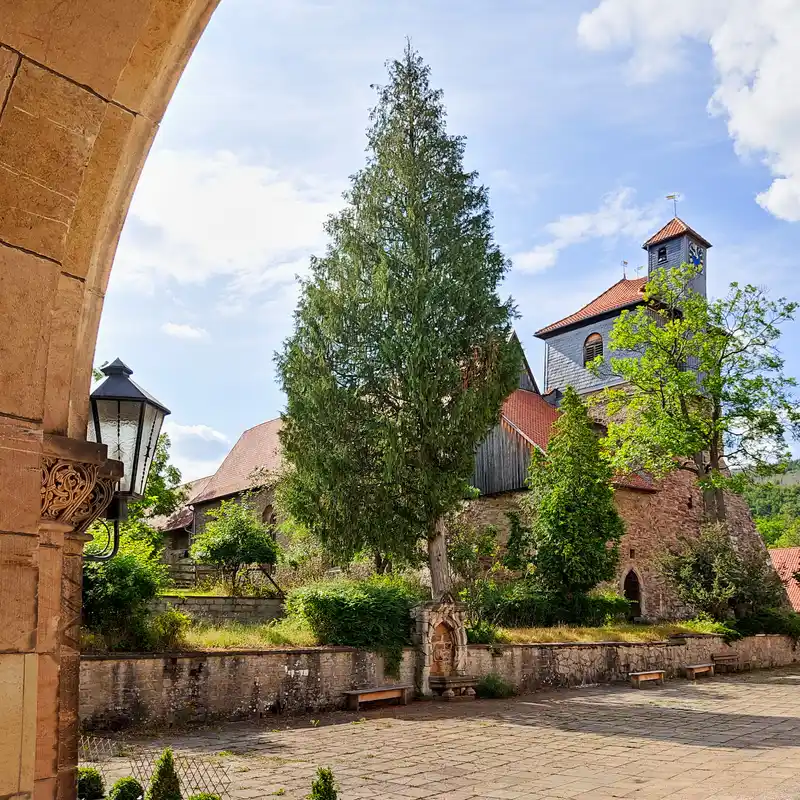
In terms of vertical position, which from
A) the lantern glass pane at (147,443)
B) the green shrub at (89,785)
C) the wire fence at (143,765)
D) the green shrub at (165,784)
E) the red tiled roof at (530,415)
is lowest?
the wire fence at (143,765)

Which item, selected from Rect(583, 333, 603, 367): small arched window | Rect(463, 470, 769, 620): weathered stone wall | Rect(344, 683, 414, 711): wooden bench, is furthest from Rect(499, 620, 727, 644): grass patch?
Rect(583, 333, 603, 367): small arched window

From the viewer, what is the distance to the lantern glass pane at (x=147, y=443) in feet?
15.2

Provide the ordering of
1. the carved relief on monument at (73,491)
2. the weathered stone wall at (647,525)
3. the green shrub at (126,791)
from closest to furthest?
the carved relief on monument at (73,491) < the green shrub at (126,791) < the weathered stone wall at (647,525)

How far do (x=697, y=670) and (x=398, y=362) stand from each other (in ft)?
31.8

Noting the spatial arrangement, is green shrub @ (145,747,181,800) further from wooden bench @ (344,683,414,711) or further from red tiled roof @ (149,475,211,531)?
red tiled roof @ (149,475,211,531)

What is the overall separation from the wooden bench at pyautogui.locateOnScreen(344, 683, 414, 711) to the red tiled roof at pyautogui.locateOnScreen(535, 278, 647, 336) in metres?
22.8

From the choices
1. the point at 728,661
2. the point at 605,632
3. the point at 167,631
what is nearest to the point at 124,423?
the point at 167,631

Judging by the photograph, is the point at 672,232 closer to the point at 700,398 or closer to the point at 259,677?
the point at 700,398

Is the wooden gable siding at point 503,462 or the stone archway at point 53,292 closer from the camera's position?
the stone archway at point 53,292

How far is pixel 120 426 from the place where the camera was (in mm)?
4676

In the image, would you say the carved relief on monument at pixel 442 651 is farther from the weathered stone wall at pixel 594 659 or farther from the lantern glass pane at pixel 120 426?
the lantern glass pane at pixel 120 426

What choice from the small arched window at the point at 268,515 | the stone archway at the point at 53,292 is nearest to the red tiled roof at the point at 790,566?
the small arched window at the point at 268,515

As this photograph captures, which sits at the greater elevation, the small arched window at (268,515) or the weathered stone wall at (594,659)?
the small arched window at (268,515)

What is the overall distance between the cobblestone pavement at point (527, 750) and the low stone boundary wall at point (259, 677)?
51 cm
